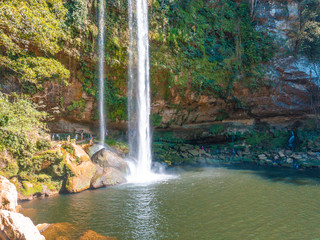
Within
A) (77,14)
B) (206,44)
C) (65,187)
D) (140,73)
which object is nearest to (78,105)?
(140,73)

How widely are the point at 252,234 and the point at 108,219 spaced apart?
4.02m

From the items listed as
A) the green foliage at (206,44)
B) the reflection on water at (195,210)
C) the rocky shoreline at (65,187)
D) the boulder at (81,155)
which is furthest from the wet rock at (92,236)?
the green foliage at (206,44)

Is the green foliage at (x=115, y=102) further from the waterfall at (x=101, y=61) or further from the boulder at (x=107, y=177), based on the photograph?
the boulder at (x=107, y=177)

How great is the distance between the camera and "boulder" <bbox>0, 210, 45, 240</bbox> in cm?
459

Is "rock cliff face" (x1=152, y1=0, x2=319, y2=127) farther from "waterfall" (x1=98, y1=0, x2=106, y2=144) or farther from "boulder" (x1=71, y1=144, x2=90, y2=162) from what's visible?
"boulder" (x1=71, y1=144, x2=90, y2=162)

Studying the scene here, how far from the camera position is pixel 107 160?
36.5 ft

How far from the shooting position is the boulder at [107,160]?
11015 mm

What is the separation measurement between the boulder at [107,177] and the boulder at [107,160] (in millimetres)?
274

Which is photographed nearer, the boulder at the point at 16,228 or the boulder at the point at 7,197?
the boulder at the point at 16,228

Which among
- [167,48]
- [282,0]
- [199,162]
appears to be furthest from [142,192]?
[282,0]

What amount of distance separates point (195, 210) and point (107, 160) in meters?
5.73

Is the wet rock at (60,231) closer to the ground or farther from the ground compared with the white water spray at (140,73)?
closer to the ground

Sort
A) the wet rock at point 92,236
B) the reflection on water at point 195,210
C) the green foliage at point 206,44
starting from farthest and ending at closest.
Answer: the green foliage at point 206,44 → the reflection on water at point 195,210 → the wet rock at point 92,236

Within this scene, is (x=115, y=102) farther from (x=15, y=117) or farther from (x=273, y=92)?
(x=273, y=92)
